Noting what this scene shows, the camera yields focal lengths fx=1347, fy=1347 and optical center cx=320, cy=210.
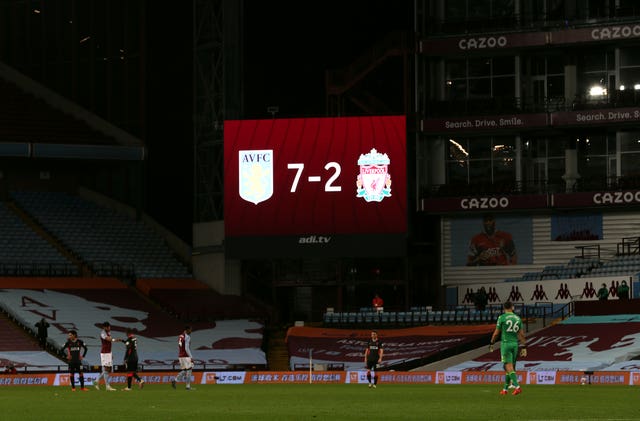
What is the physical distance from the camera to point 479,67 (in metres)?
70.1

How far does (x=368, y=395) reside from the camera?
32.7 metres

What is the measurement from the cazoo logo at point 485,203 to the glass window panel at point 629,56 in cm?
919

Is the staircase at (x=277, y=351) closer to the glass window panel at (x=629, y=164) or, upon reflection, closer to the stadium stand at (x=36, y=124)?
the stadium stand at (x=36, y=124)

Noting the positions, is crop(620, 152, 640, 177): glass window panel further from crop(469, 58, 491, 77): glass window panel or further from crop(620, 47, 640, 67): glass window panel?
crop(469, 58, 491, 77): glass window panel

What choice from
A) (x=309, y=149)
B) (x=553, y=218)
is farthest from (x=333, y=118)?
(x=553, y=218)

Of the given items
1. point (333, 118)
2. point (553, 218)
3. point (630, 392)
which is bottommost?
point (630, 392)

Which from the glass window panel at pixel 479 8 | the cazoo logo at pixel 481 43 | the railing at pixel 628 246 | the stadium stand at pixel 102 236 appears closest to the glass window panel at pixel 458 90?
the cazoo logo at pixel 481 43

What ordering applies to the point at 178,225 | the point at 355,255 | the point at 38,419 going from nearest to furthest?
the point at 38,419, the point at 355,255, the point at 178,225

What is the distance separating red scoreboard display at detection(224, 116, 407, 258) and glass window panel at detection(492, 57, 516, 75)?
8.98 meters

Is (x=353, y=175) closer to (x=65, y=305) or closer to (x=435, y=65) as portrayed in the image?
A: (x=435, y=65)

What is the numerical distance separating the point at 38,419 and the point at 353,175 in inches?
1631

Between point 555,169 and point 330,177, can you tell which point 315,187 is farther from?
point 555,169

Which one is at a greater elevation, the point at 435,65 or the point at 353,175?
the point at 435,65

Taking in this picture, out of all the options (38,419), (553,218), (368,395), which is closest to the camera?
(38,419)
